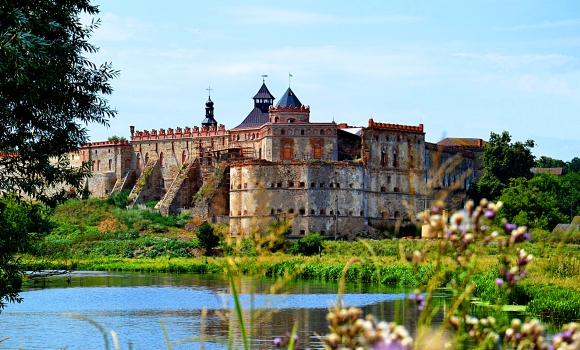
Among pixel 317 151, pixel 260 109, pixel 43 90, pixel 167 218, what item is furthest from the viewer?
pixel 260 109

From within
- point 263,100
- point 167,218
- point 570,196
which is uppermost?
point 263,100

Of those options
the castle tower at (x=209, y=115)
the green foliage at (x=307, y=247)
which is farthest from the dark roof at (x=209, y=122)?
the green foliage at (x=307, y=247)

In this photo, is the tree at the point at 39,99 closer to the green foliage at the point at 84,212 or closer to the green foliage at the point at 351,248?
the green foliage at the point at 351,248

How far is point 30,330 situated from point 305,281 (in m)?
19.0

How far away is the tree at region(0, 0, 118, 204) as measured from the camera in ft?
41.9

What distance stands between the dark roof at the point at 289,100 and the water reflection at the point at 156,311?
2937 cm

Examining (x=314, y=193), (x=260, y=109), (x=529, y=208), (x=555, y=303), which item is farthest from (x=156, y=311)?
(x=260, y=109)

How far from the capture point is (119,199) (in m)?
75.1

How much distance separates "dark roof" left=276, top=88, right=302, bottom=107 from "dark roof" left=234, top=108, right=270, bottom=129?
3.93m

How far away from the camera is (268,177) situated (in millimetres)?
63062

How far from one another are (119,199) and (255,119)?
13.1 metres

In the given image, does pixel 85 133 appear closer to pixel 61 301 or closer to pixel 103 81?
pixel 103 81

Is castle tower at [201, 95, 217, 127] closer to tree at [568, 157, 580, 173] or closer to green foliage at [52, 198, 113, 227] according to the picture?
green foliage at [52, 198, 113, 227]

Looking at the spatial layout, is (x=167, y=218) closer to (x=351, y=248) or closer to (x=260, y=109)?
(x=260, y=109)
